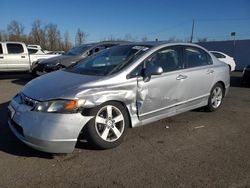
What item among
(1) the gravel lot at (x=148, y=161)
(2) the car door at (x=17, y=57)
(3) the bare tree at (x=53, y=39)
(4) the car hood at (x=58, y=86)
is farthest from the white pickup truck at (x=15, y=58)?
(3) the bare tree at (x=53, y=39)

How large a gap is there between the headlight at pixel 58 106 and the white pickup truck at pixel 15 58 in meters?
9.67

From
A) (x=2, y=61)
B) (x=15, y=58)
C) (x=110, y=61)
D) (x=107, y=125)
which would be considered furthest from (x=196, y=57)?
(x=2, y=61)

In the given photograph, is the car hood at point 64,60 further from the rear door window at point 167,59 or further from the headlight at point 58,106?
the headlight at point 58,106

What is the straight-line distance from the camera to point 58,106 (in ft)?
11.3

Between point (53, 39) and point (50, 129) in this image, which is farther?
point (53, 39)

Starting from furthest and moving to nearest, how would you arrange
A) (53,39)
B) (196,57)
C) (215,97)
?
(53,39)
(215,97)
(196,57)

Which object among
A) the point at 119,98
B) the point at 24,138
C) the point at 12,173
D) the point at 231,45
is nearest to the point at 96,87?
the point at 119,98

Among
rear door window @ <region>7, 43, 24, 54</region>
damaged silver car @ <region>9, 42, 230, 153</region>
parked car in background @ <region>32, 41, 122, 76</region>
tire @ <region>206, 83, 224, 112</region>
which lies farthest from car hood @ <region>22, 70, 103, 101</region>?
rear door window @ <region>7, 43, 24, 54</region>

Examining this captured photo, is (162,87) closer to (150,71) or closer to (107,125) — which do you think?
(150,71)

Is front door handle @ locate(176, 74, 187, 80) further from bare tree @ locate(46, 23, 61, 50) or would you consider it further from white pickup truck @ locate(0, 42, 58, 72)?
bare tree @ locate(46, 23, 61, 50)

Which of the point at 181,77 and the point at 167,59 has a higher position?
the point at 167,59

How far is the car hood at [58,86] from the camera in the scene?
3.55 metres

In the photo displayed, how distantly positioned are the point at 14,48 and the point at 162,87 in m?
10.0

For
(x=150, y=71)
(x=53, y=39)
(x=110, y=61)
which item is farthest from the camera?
(x=53, y=39)
